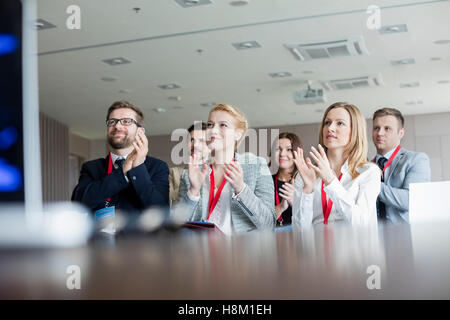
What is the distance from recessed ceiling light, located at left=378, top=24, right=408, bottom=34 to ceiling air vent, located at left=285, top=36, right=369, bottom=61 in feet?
1.07

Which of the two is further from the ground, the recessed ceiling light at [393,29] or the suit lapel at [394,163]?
the recessed ceiling light at [393,29]

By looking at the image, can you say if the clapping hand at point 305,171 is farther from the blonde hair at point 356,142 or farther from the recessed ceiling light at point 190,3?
the recessed ceiling light at point 190,3

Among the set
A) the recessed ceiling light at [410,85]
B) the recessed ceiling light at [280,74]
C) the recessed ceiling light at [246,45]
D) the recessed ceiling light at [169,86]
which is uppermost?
the recessed ceiling light at [169,86]

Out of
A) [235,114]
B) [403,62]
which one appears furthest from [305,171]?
[403,62]

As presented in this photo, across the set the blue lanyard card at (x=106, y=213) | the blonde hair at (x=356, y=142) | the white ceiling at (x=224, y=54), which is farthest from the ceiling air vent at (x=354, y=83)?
the blue lanyard card at (x=106, y=213)

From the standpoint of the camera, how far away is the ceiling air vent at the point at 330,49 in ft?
23.2

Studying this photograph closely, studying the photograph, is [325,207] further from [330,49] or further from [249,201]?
[330,49]

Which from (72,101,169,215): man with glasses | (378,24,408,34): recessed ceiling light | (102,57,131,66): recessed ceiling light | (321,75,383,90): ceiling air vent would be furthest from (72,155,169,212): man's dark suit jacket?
(321,75,383,90): ceiling air vent

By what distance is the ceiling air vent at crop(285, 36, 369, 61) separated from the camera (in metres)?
7.06

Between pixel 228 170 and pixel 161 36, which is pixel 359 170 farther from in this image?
pixel 161 36

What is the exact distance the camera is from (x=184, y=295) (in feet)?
0.66

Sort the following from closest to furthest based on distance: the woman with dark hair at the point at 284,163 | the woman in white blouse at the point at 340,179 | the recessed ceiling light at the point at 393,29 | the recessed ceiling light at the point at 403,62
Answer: the woman in white blouse at the point at 340,179, the woman with dark hair at the point at 284,163, the recessed ceiling light at the point at 393,29, the recessed ceiling light at the point at 403,62

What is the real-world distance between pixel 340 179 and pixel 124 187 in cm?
97

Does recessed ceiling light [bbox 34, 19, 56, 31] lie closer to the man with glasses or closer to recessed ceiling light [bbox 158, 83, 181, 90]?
recessed ceiling light [bbox 158, 83, 181, 90]
